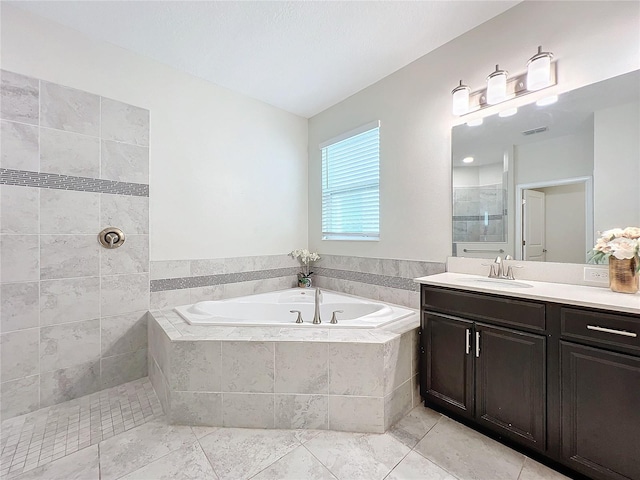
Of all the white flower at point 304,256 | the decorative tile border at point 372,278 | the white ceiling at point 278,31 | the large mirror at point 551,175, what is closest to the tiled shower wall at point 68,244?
the white ceiling at point 278,31

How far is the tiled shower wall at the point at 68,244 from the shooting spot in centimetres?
188

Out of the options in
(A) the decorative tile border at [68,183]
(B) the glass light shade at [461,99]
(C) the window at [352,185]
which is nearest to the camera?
(A) the decorative tile border at [68,183]

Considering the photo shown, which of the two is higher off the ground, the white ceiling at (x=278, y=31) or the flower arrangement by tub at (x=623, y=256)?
the white ceiling at (x=278, y=31)

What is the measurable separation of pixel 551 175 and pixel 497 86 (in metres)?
0.69

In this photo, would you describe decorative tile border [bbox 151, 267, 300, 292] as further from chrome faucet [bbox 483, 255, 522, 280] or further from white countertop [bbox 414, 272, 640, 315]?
chrome faucet [bbox 483, 255, 522, 280]

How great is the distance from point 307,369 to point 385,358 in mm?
481

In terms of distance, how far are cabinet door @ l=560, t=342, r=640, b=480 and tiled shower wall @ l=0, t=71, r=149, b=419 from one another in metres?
2.85

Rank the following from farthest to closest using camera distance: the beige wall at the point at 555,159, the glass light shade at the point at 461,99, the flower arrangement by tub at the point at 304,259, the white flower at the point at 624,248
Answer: the flower arrangement by tub at the point at 304,259
the glass light shade at the point at 461,99
the beige wall at the point at 555,159
the white flower at the point at 624,248

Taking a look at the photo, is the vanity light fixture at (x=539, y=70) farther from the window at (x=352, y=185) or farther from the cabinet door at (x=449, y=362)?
the cabinet door at (x=449, y=362)

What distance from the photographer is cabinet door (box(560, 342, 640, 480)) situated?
3.90ft

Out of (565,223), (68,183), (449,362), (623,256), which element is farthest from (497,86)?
(68,183)

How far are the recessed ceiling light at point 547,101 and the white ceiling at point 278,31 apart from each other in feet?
2.23

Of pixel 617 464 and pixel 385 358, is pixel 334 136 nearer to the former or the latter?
pixel 385 358

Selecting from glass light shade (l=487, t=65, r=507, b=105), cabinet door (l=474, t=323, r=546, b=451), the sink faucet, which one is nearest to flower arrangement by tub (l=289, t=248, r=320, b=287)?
the sink faucet
